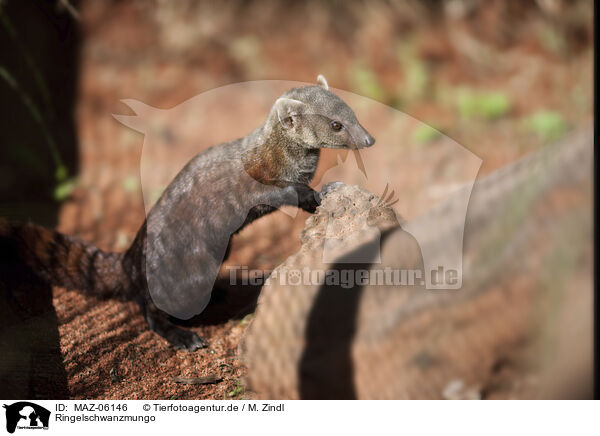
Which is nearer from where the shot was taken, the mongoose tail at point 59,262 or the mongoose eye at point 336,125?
the mongoose eye at point 336,125

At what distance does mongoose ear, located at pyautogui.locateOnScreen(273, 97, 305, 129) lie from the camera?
2.24 metres

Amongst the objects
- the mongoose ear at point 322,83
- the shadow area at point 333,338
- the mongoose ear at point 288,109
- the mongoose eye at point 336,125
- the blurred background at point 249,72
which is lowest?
the shadow area at point 333,338

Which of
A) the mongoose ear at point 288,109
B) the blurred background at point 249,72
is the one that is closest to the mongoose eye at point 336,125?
the mongoose ear at point 288,109

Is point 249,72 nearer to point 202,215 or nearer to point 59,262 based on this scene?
point 202,215

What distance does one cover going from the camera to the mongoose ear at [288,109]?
2.24 m

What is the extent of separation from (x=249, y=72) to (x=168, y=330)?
1.80 m

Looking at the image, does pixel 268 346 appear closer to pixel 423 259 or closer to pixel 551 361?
pixel 423 259

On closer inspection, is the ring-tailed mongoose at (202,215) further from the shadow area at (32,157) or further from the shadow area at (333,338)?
the shadow area at (333,338)

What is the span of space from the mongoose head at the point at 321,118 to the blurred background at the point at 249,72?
450mm

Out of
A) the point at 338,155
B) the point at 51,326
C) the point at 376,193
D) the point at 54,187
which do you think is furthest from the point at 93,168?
the point at 376,193

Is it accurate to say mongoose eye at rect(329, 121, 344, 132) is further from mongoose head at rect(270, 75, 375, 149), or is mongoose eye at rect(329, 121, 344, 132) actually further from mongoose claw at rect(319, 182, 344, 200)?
mongoose claw at rect(319, 182, 344, 200)
